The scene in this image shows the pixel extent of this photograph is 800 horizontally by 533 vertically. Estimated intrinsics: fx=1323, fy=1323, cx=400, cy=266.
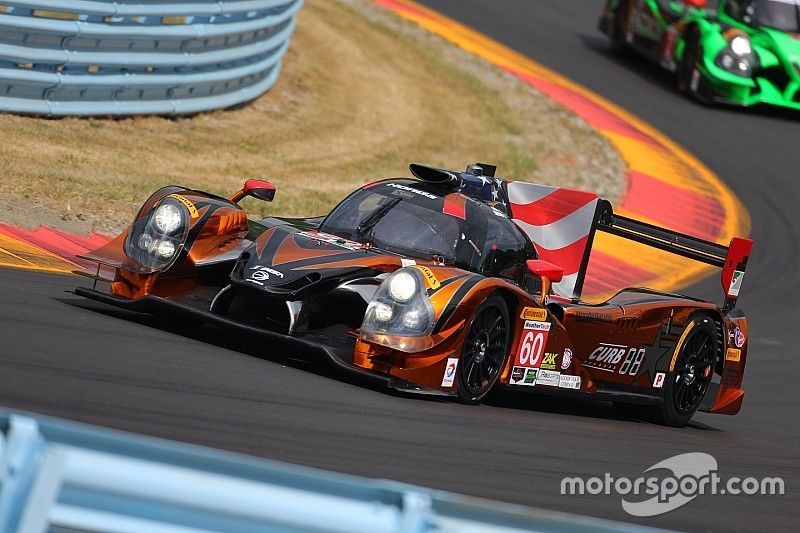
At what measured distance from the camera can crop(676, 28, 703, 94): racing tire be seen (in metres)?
19.7

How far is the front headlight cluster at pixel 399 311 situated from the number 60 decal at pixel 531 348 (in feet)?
2.73

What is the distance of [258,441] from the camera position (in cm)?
553

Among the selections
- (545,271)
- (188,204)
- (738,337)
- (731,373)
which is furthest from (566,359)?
(188,204)

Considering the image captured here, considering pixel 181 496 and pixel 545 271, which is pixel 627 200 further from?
pixel 181 496

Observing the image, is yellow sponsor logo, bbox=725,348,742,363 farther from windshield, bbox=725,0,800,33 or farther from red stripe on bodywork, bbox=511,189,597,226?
windshield, bbox=725,0,800,33

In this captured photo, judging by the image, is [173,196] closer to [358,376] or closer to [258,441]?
[358,376]

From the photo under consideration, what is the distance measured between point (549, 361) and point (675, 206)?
8.69 m

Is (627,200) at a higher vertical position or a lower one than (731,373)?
lower

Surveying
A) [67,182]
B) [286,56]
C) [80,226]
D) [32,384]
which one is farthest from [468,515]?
[286,56]

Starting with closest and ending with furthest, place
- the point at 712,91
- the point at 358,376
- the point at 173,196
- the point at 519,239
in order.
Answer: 1. the point at 358,376
2. the point at 173,196
3. the point at 519,239
4. the point at 712,91

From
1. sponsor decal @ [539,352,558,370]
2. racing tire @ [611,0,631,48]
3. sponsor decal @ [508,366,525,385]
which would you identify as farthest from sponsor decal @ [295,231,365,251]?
racing tire @ [611,0,631,48]

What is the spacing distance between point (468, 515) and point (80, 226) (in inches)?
278

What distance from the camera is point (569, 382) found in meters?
7.94

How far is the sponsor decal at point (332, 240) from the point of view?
25.2ft
